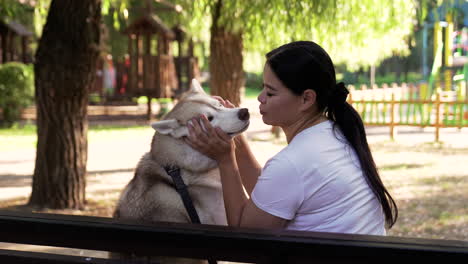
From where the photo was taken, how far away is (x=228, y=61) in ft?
36.3

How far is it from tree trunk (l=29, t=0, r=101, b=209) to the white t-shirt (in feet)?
18.5

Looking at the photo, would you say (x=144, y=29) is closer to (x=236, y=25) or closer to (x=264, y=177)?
(x=236, y=25)

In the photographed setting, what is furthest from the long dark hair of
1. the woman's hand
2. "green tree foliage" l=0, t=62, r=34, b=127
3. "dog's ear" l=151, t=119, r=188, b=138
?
"green tree foliage" l=0, t=62, r=34, b=127

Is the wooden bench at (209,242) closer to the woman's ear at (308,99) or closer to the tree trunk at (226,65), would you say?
the woman's ear at (308,99)

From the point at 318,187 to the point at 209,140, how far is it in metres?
0.56

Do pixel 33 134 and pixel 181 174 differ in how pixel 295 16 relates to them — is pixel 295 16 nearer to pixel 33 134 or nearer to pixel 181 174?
pixel 181 174

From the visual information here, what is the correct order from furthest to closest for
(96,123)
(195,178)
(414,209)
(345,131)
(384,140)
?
(96,123), (384,140), (414,209), (195,178), (345,131)

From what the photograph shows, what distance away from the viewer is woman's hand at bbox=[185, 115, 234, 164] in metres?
2.38

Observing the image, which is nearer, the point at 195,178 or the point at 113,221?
the point at 113,221

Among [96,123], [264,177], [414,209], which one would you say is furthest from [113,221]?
[96,123]

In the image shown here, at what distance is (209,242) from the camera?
1836mm

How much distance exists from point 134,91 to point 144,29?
222 centimetres

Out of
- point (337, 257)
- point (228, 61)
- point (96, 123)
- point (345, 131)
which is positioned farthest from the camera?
point (96, 123)

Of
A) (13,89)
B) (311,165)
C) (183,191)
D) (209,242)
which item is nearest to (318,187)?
(311,165)
